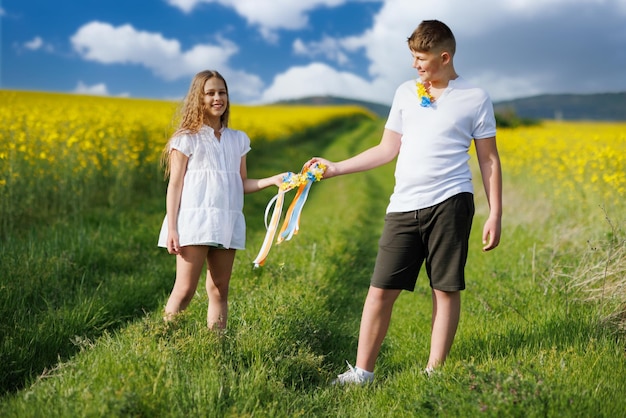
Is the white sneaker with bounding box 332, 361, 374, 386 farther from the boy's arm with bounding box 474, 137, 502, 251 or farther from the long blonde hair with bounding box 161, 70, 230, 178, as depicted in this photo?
the long blonde hair with bounding box 161, 70, 230, 178

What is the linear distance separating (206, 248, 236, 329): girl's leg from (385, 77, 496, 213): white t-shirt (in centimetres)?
111

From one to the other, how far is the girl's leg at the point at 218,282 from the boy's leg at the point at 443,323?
1.23 metres

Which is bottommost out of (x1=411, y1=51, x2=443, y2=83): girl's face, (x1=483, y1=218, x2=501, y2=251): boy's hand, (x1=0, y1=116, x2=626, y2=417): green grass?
(x1=0, y1=116, x2=626, y2=417): green grass

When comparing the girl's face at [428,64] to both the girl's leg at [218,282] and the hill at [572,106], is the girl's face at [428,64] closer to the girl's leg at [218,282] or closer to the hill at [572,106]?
the girl's leg at [218,282]

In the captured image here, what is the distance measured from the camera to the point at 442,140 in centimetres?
321

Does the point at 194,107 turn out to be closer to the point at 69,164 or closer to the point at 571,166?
the point at 69,164

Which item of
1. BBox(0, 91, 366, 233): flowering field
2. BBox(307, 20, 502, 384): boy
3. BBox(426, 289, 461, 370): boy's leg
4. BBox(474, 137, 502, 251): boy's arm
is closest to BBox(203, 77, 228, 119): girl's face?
BBox(307, 20, 502, 384): boy

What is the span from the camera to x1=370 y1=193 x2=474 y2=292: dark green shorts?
323 cm

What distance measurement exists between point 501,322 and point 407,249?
4.25ft

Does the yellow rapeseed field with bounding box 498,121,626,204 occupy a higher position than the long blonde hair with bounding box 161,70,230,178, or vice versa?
the long blonde hair with bounding box 161,70,230,178

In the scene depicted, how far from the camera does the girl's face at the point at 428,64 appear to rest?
3.22 metres

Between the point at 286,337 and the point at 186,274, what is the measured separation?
69cm

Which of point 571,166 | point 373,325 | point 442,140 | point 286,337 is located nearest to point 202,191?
point 286,337

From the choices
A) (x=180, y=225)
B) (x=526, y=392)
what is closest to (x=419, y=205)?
(x=526, y=392)
